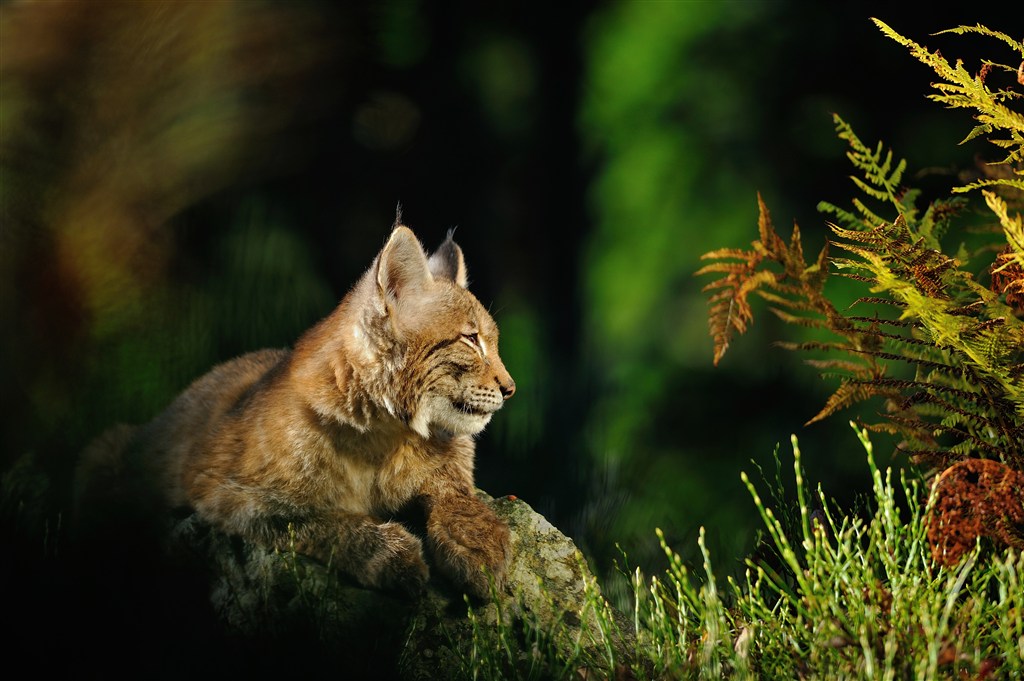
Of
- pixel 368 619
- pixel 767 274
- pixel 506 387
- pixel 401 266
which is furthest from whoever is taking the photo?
pixel 767 274

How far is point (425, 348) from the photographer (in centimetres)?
238

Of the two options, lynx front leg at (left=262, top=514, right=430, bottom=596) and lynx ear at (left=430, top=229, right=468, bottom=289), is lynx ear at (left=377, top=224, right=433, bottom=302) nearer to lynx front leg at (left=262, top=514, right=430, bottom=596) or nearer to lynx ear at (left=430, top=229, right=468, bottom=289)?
lynx ear at (left=430, top=229, right=468, bottom=289)

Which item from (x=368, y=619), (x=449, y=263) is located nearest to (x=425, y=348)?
(x=449, y=263)

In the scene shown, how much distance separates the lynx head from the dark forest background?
1.02 feet

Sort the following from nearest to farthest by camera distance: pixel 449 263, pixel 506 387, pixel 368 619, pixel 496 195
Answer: pixel 368 619, pixel 506 387, pixel 449 263, pixel 496 195

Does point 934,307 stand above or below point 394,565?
above

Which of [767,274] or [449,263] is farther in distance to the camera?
[767,274]

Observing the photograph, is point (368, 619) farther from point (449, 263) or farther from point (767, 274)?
point (767, 274)

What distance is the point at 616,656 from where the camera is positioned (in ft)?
7.94

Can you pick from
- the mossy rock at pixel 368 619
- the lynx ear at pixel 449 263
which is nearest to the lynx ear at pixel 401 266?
the lynx ear at pixel 449 263

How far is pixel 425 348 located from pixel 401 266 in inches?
8.0

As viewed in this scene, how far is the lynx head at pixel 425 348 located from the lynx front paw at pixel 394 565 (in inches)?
10.4

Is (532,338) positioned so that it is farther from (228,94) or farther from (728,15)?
(728,15)

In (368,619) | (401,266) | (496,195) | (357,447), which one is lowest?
(368,619)
